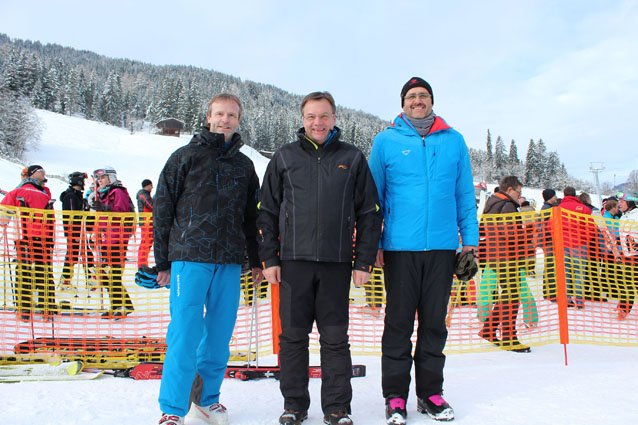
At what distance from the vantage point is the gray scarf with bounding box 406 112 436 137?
303 cm

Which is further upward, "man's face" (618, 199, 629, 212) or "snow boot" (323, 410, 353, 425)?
"man's face" (618, 199, 629, 212)

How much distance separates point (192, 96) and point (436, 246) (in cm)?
9086

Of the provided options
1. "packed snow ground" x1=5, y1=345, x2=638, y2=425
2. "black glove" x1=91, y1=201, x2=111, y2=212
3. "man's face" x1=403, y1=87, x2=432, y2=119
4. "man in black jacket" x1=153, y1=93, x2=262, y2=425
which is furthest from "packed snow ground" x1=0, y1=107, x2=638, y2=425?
"black glove" x1=91, y1=201, x2=111, y2=212

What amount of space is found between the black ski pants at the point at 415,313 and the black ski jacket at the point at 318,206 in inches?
12.1

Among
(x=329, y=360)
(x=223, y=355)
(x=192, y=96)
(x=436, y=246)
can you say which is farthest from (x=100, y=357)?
(x=192, y=96)

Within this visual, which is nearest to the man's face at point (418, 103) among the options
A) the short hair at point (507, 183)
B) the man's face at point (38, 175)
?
the short hair at point (507, 183)

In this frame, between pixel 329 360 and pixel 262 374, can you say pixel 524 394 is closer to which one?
pixel 329 360

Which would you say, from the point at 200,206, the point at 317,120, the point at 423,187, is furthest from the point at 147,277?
the point at 423,187

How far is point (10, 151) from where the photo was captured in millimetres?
43469

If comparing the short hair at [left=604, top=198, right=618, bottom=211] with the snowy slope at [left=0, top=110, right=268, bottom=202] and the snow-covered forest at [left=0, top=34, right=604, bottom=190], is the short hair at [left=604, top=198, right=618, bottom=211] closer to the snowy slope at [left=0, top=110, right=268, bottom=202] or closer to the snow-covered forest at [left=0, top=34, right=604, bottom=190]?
the snowy slope at [left=0, top=110, right=268, bottom=202]

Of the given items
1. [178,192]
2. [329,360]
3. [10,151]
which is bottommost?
[329,360]

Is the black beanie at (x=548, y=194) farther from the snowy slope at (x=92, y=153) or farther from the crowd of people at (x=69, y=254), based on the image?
the snowy slope at (x=92, y=153)

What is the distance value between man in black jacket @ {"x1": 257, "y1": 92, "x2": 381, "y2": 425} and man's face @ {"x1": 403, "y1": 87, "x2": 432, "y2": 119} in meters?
0.58

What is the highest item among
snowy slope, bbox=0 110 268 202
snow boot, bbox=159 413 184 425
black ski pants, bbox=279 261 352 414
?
snowy slope, bbox=0 110 268 202
